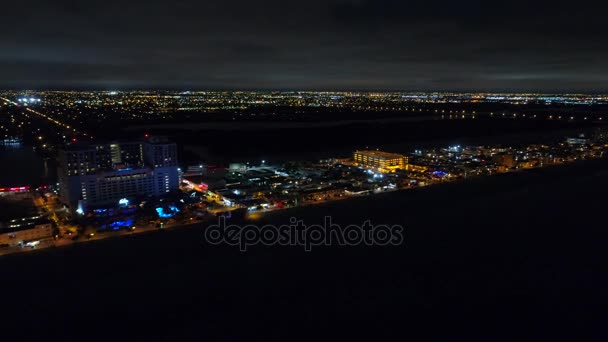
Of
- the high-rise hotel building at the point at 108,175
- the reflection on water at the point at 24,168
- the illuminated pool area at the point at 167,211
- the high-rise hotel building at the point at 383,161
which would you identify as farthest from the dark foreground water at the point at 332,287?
the reflection on water at the point at 24,168

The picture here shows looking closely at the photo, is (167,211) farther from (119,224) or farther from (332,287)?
(332,287)

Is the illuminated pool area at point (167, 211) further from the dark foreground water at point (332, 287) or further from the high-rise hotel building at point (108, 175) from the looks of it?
the high-rise hotel building at point (108, 175)

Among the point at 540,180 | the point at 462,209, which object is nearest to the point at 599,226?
the point at 462,209

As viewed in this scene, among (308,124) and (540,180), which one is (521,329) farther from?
(308,124)

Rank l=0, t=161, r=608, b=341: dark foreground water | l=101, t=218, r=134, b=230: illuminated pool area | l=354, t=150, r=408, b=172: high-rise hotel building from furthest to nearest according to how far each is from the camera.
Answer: l=354, t=150, r=408, b=172: high-rise hotel building → l=101, t=218, r=134, b=230: illuminated pool area → l=0, t=161, r=608, b=341: dark foreground water

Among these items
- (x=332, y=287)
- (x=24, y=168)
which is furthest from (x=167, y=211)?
(x=24, y=168)

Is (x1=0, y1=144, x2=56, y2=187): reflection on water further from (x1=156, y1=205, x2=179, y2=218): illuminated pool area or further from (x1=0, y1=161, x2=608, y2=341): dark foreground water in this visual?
(x1=0, y1=161, x2=608, y2=341): dark foreground water

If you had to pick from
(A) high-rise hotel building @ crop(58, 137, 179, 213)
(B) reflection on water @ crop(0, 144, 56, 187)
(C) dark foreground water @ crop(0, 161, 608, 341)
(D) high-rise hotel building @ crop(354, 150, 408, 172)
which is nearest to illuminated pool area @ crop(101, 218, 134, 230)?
(C) dark foreground water @ crop(0, 161, 608, 341)
